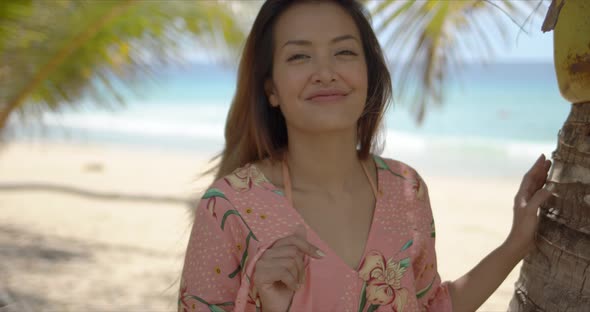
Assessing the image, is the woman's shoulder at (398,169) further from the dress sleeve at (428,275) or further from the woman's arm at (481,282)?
the woman's arm at (481,282)

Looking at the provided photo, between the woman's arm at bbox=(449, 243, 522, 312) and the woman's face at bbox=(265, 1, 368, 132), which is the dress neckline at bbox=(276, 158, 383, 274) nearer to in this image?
the woman's face at bbox=(265, 1, 368, 132)

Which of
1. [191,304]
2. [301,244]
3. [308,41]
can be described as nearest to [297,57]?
[308,41]

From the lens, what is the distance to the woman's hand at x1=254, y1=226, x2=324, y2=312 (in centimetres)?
158

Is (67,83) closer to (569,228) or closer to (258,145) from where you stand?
(258,145)

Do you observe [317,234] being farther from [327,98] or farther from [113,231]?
[113,231]

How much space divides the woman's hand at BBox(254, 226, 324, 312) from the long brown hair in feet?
1.64

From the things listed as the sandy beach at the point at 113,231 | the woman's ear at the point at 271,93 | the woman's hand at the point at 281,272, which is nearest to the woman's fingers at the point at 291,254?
the woman's hand at the point at 281,272

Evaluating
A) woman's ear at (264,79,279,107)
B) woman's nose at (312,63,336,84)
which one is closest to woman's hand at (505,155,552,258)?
woman's nose at (312,63,336,84)

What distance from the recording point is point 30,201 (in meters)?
8.14

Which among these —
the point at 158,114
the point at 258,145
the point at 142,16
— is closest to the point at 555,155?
the point at 258,145

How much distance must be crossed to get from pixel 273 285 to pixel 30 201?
7.28 m

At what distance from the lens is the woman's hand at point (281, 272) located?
158 centimetres

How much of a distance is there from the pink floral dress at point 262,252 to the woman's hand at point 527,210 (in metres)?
0.27

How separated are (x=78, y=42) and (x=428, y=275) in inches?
83.5
